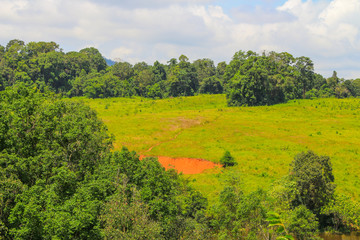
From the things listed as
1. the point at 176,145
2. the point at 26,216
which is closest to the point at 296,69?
the point at 176,145

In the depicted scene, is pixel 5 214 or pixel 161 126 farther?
pixel 161 126

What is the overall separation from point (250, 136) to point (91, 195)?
156ft

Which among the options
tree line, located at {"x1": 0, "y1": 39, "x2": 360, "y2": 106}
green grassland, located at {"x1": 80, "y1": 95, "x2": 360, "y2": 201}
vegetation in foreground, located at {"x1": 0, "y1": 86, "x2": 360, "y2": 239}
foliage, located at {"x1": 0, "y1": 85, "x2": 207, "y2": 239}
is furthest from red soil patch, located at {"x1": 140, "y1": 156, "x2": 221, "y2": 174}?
tree line, located at {"x1": 0, "y1": 39, "x2": 360, "y2": 106}

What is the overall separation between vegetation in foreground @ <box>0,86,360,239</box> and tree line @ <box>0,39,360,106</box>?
7443 centimetres

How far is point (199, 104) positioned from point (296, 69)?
40529 mm

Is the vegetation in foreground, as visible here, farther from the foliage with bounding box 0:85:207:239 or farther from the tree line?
the tree line

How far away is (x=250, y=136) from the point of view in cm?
6488

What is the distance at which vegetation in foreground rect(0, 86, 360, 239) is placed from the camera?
→ 20.1m

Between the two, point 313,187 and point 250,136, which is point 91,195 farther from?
point 250,136

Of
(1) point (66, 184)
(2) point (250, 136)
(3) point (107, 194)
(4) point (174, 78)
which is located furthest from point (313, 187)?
(4) point (174, 78)

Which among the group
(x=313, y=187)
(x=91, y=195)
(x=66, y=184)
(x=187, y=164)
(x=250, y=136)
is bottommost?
(x=187, y=164)

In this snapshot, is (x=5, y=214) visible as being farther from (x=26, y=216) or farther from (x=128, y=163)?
(x=128, y=163)

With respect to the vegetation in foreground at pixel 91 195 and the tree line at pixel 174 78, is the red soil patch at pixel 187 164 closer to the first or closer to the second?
the vegetation in foreground at pixel 91 195

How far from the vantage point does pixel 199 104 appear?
362 ft
